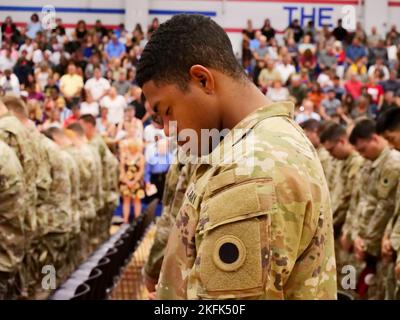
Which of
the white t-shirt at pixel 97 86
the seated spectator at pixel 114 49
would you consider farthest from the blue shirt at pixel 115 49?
the white t-shirt at pixel 97 86

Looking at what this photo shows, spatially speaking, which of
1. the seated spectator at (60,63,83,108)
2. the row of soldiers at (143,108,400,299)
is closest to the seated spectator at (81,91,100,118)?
the seated spectator at (60,63,83,108)

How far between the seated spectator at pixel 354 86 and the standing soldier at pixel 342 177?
7611 millimetres

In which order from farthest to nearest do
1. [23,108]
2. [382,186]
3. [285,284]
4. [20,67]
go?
1. [20,67]
2. [23,108]
3. [382,186]
4. [285,284]

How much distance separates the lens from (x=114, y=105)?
11.9m

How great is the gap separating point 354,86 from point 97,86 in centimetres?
559

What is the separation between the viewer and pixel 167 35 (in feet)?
5.29

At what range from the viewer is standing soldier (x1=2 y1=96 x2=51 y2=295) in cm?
607

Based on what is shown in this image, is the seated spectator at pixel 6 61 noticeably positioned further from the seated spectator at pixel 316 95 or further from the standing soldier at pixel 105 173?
the seated spectator at pixel 316 95

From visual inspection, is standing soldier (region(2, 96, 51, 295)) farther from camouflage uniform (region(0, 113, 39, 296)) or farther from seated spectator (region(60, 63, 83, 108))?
seated spectator (region(60, 63, 83, 108))

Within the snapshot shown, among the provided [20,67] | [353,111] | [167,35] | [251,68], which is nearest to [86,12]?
[251,68]

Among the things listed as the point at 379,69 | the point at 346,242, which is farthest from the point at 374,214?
the point at 379,69

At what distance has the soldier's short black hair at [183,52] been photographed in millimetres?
1597
